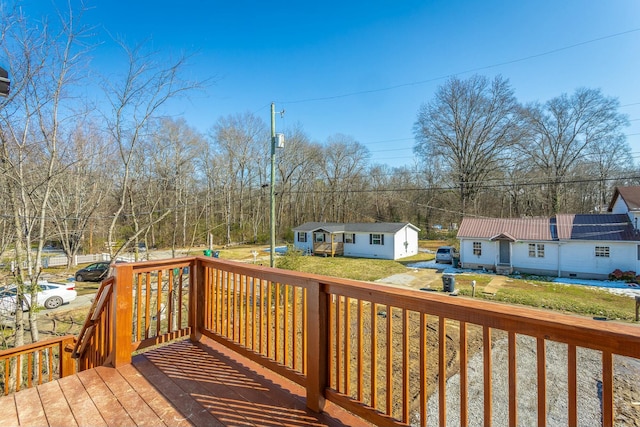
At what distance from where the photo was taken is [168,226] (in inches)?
572

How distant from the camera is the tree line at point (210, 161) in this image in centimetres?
463

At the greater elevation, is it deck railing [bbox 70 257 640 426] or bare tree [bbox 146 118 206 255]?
bare tree [bbox 146 118 206 255]

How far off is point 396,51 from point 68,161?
11.3 metres

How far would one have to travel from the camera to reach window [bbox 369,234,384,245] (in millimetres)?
19688

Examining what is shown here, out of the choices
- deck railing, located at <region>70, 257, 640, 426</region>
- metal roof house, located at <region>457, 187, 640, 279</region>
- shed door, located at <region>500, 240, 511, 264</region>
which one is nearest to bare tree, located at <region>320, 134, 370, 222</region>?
metal roof house, located at <region>457, 187, 640, 279</region>

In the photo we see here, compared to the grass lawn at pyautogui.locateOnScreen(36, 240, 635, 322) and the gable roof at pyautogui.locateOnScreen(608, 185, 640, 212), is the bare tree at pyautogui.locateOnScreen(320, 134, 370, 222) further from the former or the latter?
the gable roof at pyautogui.locateOnScreen(608, 185, 640, 212)

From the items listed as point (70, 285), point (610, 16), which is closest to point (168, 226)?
point (70, 285)

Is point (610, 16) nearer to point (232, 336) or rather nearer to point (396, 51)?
point (396, 51)

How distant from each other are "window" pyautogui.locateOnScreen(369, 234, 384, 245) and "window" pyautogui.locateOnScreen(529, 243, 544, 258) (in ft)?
26.1

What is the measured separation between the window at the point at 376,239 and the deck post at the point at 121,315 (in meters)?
18.0

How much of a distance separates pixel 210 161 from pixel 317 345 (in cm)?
2233

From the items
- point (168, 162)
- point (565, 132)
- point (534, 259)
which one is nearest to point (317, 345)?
point (168, 162)

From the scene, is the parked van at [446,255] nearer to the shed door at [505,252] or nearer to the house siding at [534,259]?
the shed door at [505,252]

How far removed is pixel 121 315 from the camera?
2486 millimetres
